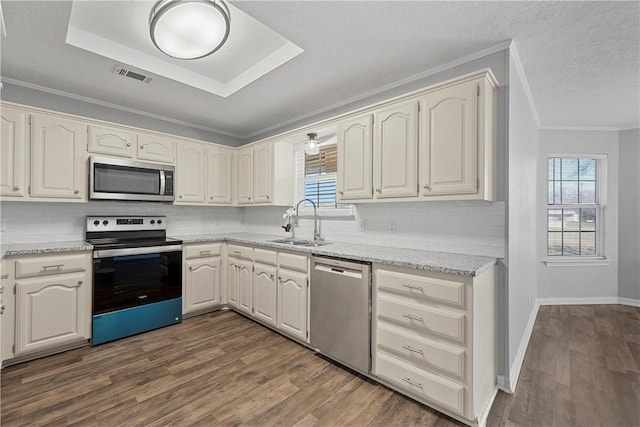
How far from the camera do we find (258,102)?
Result: 10.9ft

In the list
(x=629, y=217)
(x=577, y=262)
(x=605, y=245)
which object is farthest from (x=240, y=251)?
(x=629, y=217)

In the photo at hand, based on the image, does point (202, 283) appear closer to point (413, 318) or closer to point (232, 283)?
point (232, 283)

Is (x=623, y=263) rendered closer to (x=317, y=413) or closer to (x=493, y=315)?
(x=493, y=315)

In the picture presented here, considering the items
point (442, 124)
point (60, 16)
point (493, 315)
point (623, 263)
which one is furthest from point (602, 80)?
point (60, 16)

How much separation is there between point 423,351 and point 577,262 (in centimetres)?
385

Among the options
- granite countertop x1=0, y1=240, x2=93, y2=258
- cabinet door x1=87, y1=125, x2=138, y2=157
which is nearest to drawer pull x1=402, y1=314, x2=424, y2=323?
granite countertop x1=0, y1=240, x2=93, y2=258

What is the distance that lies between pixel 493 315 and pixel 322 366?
1.35 metres

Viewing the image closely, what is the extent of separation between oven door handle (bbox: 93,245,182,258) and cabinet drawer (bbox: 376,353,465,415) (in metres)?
2.38

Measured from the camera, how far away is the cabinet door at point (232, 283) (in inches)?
139

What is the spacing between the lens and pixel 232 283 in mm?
3578

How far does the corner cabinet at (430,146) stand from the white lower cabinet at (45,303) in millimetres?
2593

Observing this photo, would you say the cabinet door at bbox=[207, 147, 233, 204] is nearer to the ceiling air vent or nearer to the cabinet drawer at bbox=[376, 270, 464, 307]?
the ceiling air vent

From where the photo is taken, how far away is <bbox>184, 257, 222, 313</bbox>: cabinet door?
336 centimetres

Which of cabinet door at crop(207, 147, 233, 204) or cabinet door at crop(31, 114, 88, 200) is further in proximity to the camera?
cabinet door at crop(207, 147, 233, 204)
